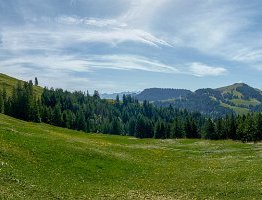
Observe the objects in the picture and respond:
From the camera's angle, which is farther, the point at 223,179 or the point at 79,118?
the point at 79,118

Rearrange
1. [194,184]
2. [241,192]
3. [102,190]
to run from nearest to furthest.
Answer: [241,192] < [102,190] < [194,184]

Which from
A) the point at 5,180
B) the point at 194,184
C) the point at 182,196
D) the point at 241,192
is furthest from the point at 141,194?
the point at 5,180

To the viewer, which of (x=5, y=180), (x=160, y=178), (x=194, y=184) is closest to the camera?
(x=5, y=180)

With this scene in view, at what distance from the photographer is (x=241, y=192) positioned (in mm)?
31906

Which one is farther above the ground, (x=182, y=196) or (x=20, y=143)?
(x=20, y=143)

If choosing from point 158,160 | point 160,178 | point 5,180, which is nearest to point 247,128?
point 158,160

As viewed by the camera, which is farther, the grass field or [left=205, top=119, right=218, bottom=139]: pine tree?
[left=205, top=119, right=218, bottom=139]: pine tree

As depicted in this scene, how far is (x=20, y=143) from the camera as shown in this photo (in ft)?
146

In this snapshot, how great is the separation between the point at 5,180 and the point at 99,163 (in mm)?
17538

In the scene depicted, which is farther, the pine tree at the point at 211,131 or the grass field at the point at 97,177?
the pine tree at the point at 211,131

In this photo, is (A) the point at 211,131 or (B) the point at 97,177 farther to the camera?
(A) the point at 211,131

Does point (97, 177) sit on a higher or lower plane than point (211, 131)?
lower

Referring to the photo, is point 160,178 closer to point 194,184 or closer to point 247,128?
point 194,184

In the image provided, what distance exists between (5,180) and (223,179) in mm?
21895
